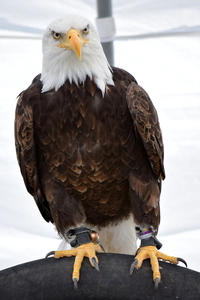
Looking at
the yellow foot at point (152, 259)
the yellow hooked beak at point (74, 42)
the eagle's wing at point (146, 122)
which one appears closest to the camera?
the yellow hooked beak at point (74, 42)

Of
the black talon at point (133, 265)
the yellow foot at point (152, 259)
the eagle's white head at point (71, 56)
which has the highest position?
the eagle's white head at point (71, 56)

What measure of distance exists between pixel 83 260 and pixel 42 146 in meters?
0.51

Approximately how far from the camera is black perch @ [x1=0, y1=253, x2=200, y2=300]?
2275 mm

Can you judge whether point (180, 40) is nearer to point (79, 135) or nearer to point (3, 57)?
point (3, 57)

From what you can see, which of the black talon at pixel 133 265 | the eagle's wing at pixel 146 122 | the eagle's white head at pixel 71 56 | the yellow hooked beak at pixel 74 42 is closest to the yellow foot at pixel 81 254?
the black talon at pixel 133 265

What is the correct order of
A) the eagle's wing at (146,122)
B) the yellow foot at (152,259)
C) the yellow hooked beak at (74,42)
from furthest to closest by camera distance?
the eagle's wing at (146,122) < the yellow foot at (152,259) < the yellow hooked beak at (74,42)

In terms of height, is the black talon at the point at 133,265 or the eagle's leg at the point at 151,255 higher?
the black talon at the point at 133,265

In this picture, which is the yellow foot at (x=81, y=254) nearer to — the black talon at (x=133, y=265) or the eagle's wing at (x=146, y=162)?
the black talon at (x=133, y=265)

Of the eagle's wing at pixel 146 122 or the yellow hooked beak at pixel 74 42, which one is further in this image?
the eagle's wing at pixel 146 122

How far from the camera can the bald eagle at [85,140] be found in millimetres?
2439

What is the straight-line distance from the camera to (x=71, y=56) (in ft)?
7.95

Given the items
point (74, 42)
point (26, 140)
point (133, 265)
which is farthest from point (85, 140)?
point (133, 265)

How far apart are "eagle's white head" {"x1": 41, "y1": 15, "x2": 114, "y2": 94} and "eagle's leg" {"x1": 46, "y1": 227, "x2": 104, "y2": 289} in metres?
0.64

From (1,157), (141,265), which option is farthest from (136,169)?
(1,157)
